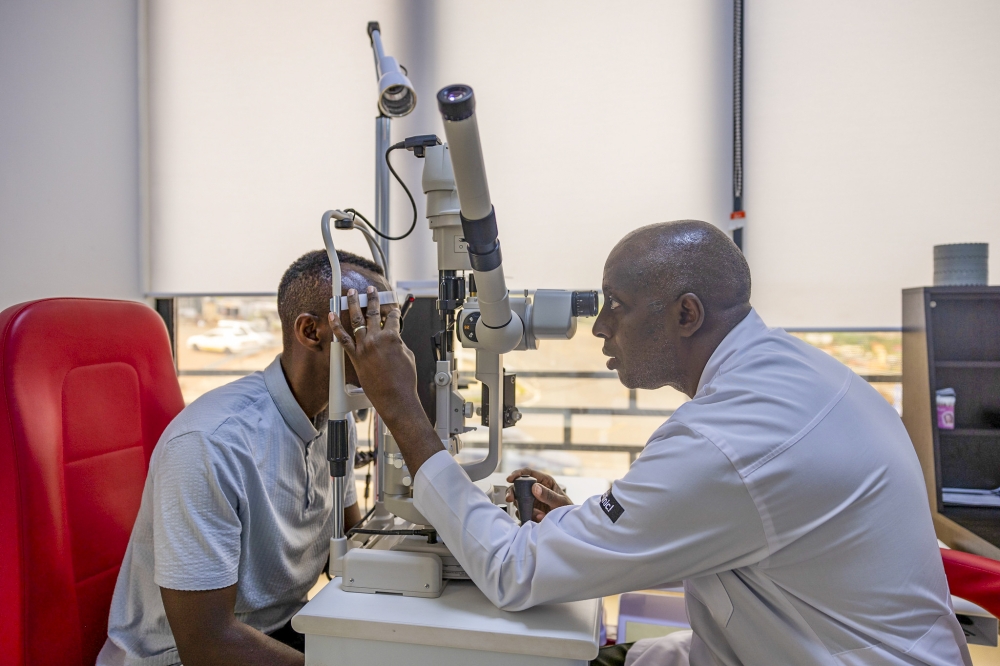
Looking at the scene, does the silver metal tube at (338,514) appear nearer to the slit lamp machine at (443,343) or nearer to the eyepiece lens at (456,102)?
the slit lamp machine at (443,343)

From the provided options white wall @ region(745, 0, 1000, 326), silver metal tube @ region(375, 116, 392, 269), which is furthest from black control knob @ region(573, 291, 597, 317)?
white wall @ region(745, 0, 1000, 326)

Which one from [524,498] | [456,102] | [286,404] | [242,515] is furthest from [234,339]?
[456,102]

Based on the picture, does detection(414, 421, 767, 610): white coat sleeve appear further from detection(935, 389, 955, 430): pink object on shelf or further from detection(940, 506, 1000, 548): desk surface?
detection(935, 389, 955, 430): pink object on shelf

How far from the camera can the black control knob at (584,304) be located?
98 centimetres

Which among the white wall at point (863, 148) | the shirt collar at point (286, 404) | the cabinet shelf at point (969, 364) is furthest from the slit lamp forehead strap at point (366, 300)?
the cabinet shelf at point (969, 364)

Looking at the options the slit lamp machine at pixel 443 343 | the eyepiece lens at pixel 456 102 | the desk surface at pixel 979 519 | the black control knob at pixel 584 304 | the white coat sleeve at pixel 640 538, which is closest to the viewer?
the eyepiece lens at pixel 456 102

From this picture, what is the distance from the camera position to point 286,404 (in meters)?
1.13

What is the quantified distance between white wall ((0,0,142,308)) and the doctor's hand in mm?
1686

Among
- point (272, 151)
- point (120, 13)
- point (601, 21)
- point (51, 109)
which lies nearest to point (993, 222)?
point (601, 21)

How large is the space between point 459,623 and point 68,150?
214cm

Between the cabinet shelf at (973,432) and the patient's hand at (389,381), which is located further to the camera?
the cabinet shelf at (973,432)

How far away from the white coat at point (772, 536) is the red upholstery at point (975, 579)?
39 cm

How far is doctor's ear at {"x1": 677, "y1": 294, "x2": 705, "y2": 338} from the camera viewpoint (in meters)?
0.99

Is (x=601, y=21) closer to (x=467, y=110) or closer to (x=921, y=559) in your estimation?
(x=467, y=110)
